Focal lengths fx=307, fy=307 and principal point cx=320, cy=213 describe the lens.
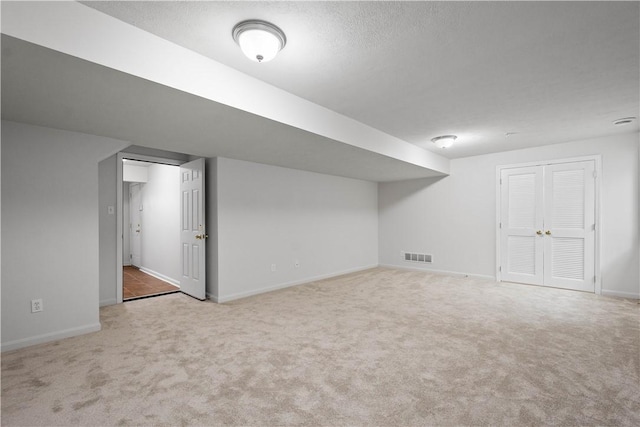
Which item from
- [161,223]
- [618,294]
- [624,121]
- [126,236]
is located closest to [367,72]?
[624,121]

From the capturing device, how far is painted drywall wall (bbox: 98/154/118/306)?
417cm

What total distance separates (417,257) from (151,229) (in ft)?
18.9

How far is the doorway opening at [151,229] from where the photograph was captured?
5.56 m

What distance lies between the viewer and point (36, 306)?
296cm

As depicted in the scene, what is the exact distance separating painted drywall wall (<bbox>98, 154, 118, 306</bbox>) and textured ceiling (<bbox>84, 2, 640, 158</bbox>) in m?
2.96

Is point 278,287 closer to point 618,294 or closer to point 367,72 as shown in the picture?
point 367,72

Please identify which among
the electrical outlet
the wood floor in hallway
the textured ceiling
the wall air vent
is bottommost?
Answer: the wood floor in hallway

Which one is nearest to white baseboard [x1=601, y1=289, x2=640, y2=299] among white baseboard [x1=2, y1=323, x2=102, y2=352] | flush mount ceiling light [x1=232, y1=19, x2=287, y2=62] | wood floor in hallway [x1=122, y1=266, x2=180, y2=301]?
flush mount ceiling light [x1=232, y1=19, x2=287, y2=62]

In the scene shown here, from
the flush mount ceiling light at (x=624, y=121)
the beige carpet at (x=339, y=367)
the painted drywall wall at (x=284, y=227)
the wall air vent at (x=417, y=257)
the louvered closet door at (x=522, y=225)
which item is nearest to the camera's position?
the beige carpet at (x=339, y=367)

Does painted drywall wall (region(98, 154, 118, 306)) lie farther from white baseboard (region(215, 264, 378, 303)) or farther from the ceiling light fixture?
the ceiling light fixture

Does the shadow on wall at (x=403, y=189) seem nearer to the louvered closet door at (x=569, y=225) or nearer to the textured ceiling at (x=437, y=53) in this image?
the louvered closet door at (x=569, y=225)

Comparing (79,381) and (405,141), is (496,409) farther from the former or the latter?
Answer: (405,141)

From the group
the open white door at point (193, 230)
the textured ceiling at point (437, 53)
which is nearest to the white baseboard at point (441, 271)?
the textured ceiling at point (437, 53)

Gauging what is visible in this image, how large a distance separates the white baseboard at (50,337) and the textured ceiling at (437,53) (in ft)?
9.90
